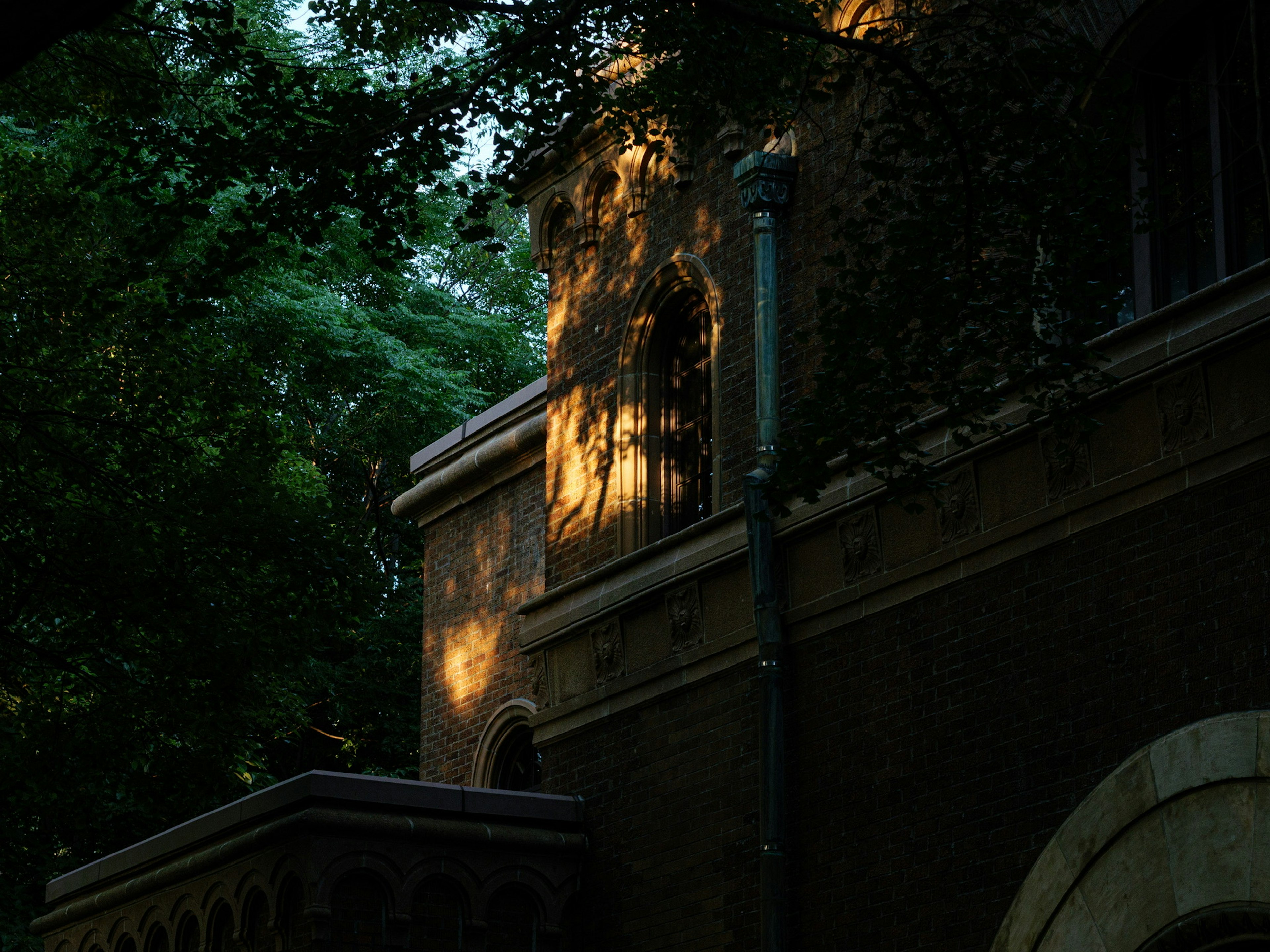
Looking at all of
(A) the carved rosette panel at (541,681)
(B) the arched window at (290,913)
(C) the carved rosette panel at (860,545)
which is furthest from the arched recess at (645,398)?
(B) the arched window at (290,913)

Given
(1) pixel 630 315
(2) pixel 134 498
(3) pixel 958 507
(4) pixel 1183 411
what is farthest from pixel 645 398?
(4) pixel 1183 411

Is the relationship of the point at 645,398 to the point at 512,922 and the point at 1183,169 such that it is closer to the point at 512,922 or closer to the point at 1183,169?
the point at 512,922

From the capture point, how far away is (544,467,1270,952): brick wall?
8125mm

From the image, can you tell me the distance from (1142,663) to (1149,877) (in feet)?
3.28

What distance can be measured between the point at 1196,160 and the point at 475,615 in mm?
9572

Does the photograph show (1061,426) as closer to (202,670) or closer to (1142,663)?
(1142,663)

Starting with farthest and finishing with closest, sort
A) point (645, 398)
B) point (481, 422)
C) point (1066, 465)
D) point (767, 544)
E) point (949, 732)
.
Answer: point (481, 422), point (645, 398), point (767, 544), point (949, 732), point (1066, 465)

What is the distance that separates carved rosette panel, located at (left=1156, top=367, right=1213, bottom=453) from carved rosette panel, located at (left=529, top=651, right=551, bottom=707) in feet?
19.5

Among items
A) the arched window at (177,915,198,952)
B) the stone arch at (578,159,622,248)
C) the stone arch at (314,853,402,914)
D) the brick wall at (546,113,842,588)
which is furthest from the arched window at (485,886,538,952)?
the stone arch at (578,159,622,248)

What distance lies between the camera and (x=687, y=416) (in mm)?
12836

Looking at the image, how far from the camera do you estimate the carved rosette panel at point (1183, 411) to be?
8227 mm

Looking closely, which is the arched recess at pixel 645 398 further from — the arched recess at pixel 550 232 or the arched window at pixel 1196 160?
the arched window at pixel 1196 160

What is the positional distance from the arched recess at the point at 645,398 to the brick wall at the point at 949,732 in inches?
58.6

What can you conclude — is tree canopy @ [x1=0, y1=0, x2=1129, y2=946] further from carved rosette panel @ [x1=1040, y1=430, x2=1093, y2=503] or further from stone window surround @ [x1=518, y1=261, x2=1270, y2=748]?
stone window surround @ [x1=518, y1=261, x2=1270, y2=748]
